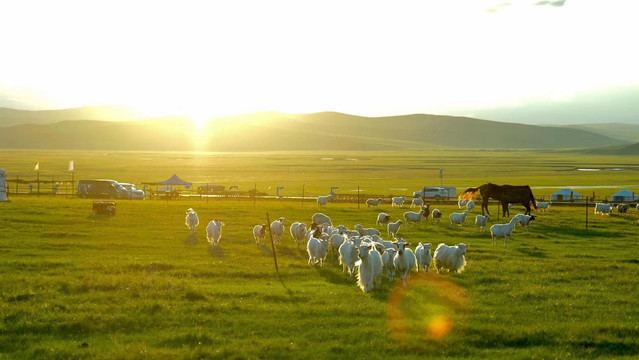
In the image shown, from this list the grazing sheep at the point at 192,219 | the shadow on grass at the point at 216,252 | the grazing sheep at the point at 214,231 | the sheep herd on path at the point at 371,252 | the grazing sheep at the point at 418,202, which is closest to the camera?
the sheep herd on path at the point at 371,252

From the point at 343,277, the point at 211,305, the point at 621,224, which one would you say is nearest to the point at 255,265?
the point at 343,277

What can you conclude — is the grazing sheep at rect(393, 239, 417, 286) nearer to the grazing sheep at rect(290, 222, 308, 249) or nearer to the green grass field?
the green grass field

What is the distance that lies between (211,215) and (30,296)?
25968 mm

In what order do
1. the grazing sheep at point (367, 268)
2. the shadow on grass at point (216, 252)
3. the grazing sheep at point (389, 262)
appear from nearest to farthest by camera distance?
1. the grazing sheep at point (367, 268)
2. the grazing sheep at point (389, 262)
3. the shadow on grass at point (216, 252)

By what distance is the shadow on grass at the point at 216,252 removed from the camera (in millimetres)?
26094

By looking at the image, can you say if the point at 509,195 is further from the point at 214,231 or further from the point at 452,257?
the point at 452,257

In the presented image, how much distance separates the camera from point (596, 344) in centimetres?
1370

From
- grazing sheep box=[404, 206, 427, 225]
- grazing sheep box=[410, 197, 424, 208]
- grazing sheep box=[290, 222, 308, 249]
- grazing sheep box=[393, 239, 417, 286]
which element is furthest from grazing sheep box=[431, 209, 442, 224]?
grazing sheep box=[393, 239, 417, 286]

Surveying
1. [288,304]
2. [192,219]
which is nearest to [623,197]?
[192,219]

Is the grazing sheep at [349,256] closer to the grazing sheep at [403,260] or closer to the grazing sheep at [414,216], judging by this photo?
the grazing sheep at [403,260]

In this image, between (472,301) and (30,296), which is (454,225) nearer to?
(472,301)

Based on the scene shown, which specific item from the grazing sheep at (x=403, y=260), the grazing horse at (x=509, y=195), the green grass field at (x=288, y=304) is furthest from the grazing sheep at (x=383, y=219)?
the grazing sheep at (x=403, y=260)

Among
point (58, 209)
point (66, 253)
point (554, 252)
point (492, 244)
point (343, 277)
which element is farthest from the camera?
point (58, 209)

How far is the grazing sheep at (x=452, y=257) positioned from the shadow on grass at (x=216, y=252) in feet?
29.0
